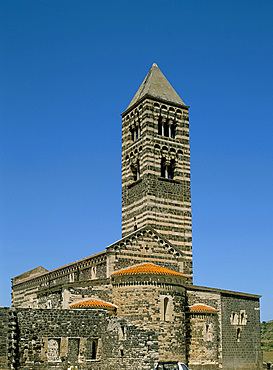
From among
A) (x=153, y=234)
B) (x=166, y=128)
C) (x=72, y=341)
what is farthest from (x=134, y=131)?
(x=72, y=341)

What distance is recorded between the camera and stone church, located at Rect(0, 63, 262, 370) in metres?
18.8

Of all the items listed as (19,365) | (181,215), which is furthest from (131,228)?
(19,365)

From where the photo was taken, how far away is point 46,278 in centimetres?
3819

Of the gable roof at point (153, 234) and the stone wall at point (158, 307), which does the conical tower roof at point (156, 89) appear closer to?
the gable roof at point (153, 234)

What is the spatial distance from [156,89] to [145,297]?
1783 centimetres

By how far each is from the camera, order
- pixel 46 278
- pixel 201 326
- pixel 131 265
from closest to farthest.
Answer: pixel 201 326
pixel 131 265
pixel 46 278

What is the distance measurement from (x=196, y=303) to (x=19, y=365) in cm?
1547

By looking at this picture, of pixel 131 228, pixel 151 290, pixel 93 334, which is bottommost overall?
pixel 93 334

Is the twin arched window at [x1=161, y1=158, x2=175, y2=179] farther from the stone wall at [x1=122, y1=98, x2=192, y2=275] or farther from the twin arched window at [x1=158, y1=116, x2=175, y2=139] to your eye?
the twin arched window at [x1=158, y1=116, x2=175, y2=139]

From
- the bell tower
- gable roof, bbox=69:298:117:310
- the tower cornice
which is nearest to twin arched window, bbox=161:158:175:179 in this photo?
the bell tower

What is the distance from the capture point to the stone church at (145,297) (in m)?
18.8

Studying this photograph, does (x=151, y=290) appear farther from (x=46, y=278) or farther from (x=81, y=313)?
(x=46, y=278)

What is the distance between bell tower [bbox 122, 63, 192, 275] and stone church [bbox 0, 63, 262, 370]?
77 mm

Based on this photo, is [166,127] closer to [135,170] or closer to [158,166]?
[158,166]
